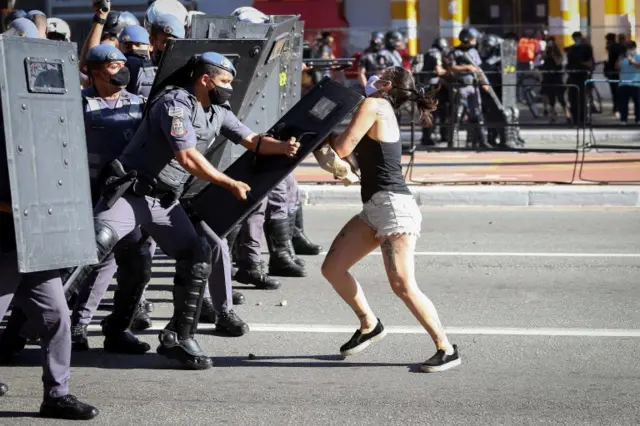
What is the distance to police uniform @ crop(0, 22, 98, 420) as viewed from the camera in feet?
19.1

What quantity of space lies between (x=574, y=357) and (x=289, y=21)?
3.48 meters

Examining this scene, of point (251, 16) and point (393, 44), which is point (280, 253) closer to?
point (251, 16)

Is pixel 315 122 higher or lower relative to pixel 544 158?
higher

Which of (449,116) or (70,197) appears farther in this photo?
(449,116)

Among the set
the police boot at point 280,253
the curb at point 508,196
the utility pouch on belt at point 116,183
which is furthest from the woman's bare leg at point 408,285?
the curb at point 508,196

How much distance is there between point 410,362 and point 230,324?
51.6 inches

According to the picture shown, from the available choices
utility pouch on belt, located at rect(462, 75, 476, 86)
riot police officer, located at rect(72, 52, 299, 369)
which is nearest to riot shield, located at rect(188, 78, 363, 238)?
riot police officer, located at rect(72, 52, 299, 369)

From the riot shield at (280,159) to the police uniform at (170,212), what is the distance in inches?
21.4

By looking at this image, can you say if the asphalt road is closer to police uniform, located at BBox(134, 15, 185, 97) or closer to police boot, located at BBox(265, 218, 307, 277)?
police boot, located at BBox(265, 218, 307, 277)

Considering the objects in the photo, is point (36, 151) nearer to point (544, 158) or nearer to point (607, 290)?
point (607, 290)

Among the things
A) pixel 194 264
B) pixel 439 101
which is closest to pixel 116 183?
pixel 194 264

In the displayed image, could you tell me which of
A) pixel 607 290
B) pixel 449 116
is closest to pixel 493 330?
pixel 607 290

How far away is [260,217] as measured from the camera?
9688mm

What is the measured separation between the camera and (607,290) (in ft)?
30.2
